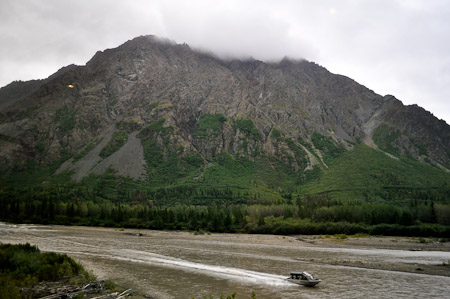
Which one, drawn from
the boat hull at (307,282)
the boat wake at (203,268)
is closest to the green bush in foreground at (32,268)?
the boat wake at (203,268)

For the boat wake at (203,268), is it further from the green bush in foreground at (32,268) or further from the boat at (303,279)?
the green bush in foreground at (32,268)

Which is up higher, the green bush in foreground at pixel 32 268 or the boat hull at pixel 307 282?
the green bush in foreground at pixel 32 268

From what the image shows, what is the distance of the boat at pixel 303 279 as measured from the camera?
35.2m

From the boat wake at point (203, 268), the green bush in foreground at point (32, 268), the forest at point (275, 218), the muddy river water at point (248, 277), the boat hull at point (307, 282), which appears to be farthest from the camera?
the forest at point (275, 218)

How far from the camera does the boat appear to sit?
3522 centimetres

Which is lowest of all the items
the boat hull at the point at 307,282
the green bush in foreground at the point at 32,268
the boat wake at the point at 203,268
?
the boat wake at the point at 203,268

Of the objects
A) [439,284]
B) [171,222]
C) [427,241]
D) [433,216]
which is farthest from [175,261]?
[433,216]

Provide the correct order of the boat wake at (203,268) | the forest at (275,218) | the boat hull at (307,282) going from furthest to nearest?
the forest at (275,218)
the boat wake at (203,268)
the boat hull at (307,282)

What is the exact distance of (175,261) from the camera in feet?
170

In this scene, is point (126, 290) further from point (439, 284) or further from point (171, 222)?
point (171, 222)

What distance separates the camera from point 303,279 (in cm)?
3603

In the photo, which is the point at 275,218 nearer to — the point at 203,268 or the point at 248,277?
the point at 203,268

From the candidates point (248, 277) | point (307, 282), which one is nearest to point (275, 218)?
point (248, 277)

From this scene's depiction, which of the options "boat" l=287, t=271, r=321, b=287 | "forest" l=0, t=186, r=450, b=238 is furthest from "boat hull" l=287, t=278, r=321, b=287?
"forest" l=0, t=186, r=450, b=238
